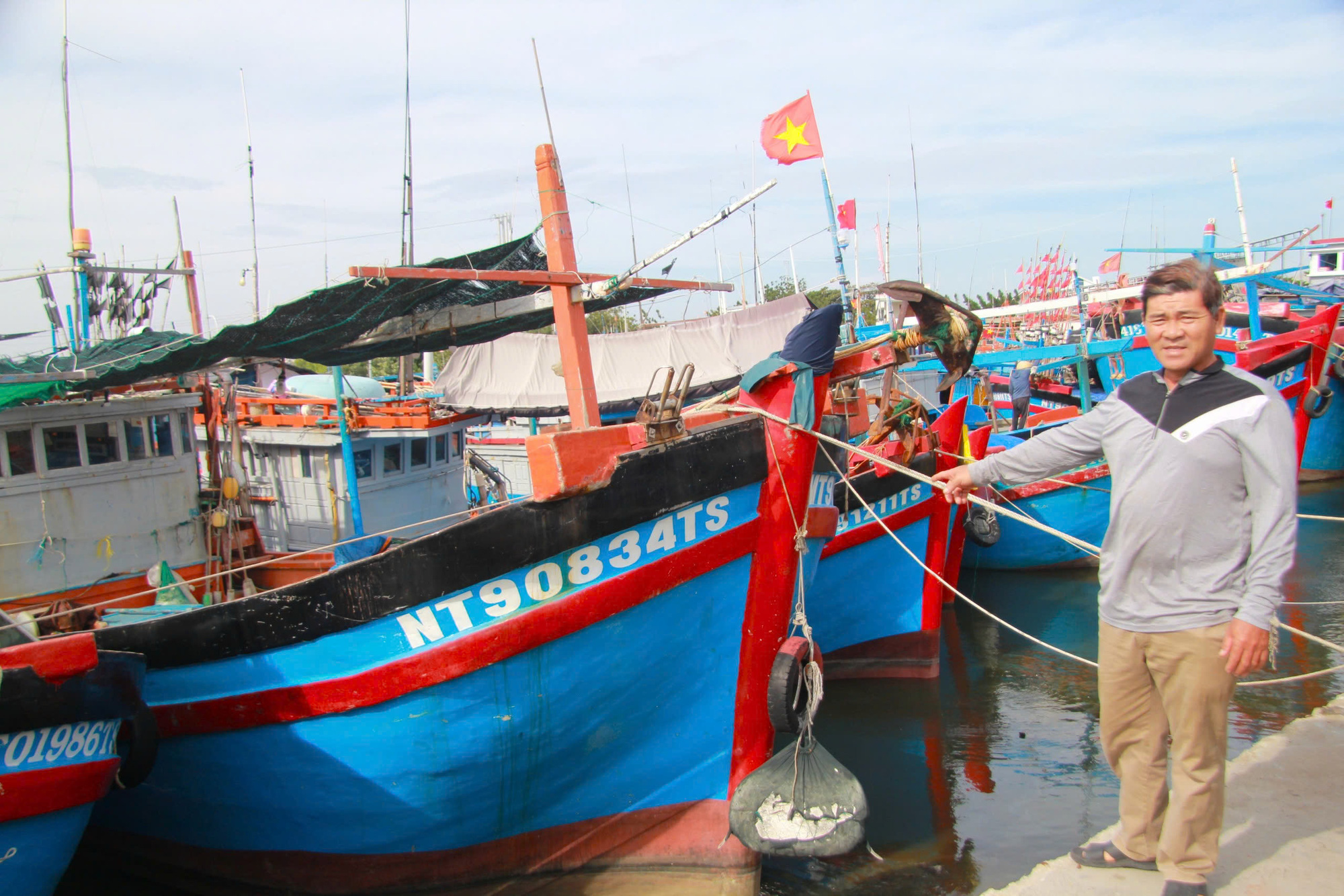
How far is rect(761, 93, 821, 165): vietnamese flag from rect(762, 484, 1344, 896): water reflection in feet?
20.6

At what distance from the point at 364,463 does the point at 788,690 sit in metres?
8.47

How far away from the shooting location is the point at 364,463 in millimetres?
11211

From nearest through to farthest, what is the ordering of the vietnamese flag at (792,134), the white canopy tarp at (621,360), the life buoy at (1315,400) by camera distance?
the vietnamese flag at (792,134) → the life buoy at (1315,400) → the white canopy tarp at (621,360)

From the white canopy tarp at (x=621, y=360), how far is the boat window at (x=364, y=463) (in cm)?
414

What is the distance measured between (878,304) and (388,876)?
34.5 metres

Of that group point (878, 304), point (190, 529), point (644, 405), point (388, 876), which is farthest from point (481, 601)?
point (878, 304)

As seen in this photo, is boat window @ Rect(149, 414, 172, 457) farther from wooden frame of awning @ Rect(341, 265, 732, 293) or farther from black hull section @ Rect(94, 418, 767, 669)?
wooden frame of awning @ Rect(341, 265, 732, 293)

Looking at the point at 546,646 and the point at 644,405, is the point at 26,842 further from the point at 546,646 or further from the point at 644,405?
the point at 644,405

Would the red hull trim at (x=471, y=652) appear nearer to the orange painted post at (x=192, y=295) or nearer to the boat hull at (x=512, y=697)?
the boat hull at (x=512, y=697)

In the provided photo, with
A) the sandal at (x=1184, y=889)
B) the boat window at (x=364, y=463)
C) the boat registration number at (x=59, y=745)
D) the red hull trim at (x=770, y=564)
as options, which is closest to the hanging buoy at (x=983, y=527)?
the red hull trim at (x=770, y=564)

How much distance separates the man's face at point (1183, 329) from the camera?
265cm

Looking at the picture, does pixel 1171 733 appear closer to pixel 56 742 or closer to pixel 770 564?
pixel 770 564

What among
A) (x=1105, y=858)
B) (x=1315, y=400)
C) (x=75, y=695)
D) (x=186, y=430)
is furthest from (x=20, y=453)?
(x=1315, y=400)

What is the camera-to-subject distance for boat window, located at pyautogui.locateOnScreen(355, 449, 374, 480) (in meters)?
11.1
